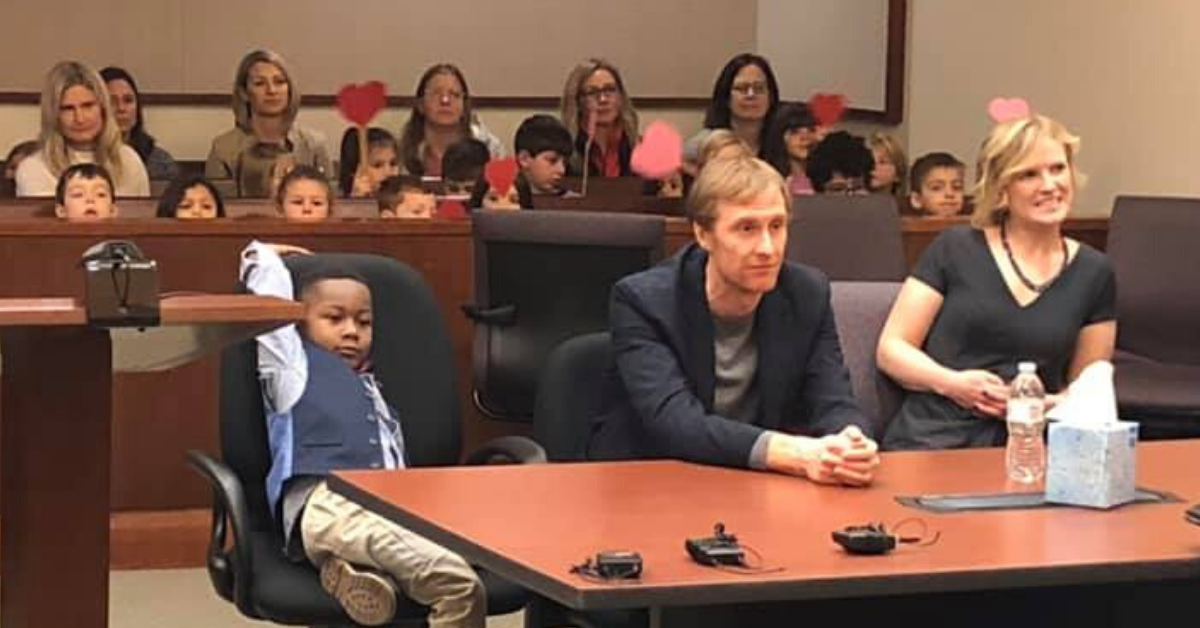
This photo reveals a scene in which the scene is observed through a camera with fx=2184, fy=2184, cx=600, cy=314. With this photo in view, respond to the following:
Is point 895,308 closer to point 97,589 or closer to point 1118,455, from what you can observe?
point 1118,455

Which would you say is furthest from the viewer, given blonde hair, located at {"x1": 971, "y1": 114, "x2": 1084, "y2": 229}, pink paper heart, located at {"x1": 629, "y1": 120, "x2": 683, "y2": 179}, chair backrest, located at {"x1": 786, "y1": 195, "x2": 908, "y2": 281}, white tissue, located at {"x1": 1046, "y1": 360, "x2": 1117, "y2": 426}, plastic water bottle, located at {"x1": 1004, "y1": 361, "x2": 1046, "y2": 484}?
pink paper heart, located at {"x1": 629, "y1": 120, "x2": 683, "y2": 179}

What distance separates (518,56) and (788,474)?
6765 millimetres

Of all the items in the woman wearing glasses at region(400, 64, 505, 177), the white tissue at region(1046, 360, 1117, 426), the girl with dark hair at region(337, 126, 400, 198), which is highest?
the woman wearing glasses at region(400, 64, 505, 177)

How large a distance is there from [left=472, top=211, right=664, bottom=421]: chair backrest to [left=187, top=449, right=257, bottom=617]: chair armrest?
1.65 meters

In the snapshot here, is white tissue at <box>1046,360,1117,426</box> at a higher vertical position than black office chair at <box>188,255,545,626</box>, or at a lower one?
higher

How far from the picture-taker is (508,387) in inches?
218

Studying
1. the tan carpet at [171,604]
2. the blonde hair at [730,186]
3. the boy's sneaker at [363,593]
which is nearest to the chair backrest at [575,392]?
the blonde hair at [730,186]

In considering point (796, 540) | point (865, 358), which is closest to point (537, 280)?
point (865, 358)

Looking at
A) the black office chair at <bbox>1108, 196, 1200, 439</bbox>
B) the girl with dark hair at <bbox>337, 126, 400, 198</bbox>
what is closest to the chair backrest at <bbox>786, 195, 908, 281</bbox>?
the black office chair at <bbox>1108, 196, 1200, 439</bbox>

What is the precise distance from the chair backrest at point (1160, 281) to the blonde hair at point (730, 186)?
2.21 meters

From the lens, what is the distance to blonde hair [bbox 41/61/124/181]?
6.92m

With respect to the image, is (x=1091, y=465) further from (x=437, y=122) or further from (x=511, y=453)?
(x=437, y=122)

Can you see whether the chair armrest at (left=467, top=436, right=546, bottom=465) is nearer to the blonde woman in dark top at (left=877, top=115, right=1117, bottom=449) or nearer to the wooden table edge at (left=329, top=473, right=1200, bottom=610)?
the blonde woman in dark top at (left=877, top=115, right=1117, bottom=449)

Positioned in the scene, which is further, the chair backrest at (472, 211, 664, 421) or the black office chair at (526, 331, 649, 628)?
the chair backrest at (472, 211, 664, 421)
